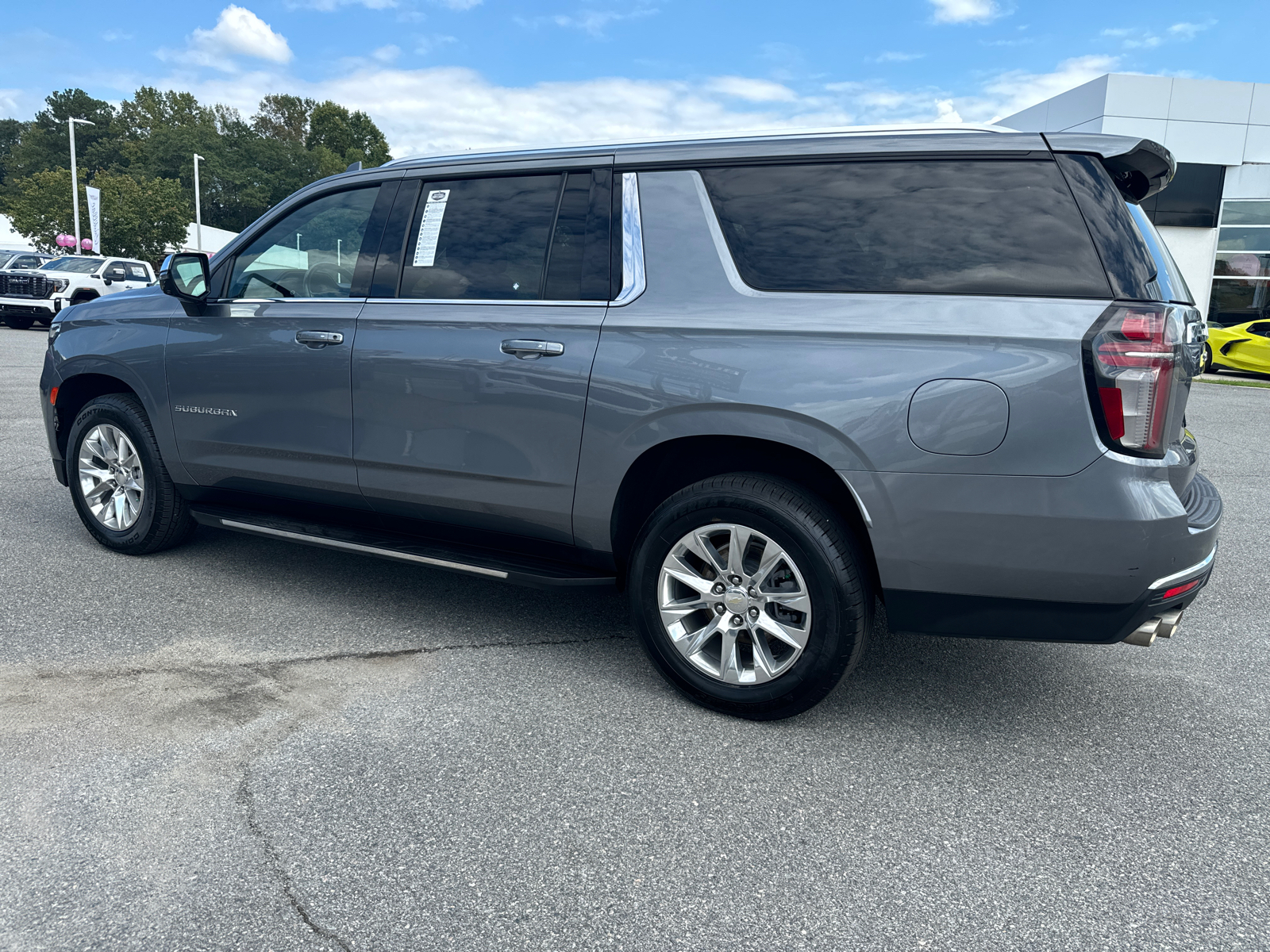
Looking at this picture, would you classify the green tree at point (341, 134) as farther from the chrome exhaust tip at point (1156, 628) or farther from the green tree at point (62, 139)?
the chrome exhaust tip at point (1156, 628)

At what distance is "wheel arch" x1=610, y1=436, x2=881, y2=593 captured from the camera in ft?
10.4

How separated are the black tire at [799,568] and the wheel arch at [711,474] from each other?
0.26 ft

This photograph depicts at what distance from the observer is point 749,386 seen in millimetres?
3086

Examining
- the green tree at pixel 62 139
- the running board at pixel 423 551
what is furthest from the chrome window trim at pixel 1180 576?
the green tree at pixel 62 139

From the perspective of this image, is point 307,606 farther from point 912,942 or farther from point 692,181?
point 912,942

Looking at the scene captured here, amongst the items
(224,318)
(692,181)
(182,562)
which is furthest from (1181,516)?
(182,562)

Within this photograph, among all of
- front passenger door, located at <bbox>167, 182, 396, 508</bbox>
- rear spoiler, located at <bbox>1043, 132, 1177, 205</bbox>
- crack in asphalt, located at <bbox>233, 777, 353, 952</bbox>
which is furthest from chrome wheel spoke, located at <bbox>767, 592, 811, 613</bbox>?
front passenger door, located at <bbox>167, 182, 396, 508</bbox>

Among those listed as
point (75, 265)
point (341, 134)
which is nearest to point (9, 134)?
point (341, 134)

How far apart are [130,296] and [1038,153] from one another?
4.24m

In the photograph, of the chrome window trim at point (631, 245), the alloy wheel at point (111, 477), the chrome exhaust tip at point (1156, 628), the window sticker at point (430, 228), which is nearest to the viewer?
the chrome exhaust tip at point (1156, 628)

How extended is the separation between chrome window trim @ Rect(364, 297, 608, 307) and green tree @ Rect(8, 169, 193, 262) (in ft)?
196

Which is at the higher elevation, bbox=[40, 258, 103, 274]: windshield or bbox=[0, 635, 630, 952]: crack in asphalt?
bbox=[40, 258, 103, 274]: windshield

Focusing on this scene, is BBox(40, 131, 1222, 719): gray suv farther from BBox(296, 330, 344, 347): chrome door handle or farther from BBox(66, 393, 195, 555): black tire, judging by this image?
BBox(66, 393, 195, 555): black tire

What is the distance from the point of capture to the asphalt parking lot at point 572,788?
7.45 ft
